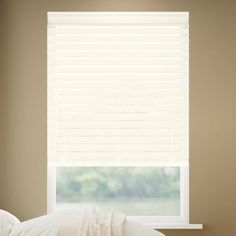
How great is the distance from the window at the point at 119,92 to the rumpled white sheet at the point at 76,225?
1.28 meters


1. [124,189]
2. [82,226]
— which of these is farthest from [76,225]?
[124,189]

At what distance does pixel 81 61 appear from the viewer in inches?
179

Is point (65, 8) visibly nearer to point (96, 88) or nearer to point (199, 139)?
point (96, 88)

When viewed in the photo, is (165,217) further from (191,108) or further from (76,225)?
(76,225)

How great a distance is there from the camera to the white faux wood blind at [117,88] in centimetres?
450

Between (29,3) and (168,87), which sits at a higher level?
(29,3)

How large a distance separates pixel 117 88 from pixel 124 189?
0.82m

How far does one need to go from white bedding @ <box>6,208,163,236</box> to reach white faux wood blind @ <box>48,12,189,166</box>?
1.28 metres

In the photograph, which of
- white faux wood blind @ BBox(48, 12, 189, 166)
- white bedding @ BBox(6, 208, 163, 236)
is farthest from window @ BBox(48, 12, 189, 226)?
white bedding @ BBox(6, 208, 163, 236)

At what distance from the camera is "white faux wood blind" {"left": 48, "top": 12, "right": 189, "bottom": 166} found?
177 inches

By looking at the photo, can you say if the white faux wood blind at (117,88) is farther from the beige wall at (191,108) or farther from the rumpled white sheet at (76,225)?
the rumpled white sheet at (76,225)

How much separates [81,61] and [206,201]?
149 centimetres

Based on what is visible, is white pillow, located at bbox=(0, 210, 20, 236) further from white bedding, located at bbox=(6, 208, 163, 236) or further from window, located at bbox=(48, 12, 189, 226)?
window, located at bbox=(48, 12, 189, 226)

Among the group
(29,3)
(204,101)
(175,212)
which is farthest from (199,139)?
(29,3)
